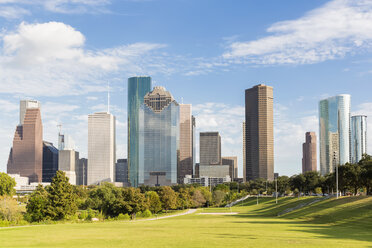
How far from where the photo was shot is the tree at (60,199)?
8612cm

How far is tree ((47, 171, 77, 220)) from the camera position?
8612cm

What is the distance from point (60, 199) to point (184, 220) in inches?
1015

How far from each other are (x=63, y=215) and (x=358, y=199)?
191 feet

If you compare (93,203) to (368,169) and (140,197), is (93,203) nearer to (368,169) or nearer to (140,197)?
(140,197)

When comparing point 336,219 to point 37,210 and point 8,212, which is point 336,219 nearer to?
point 37,210

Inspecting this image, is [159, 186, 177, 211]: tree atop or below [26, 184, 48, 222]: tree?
below

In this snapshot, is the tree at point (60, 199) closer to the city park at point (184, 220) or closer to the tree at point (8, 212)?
the city park at point (184, 220)

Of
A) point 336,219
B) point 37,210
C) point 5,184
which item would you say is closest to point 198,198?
point 5,184

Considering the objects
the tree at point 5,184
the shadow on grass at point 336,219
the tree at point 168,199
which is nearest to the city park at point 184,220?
the tree at point 5,184

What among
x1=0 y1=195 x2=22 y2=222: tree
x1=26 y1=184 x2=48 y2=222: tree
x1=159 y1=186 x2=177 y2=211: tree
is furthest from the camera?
x1=159 y1=186 x2=177 y2=211: tree

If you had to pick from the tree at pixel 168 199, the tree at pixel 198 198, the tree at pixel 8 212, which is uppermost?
the tree at pixel 8 212

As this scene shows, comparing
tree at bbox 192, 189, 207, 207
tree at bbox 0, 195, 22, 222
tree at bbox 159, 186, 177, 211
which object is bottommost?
tree at bbox 192, 189, 207, 207

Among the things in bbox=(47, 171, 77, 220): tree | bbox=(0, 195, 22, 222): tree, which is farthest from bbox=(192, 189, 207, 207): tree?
bbox=(0, 195, 22, 222): tree

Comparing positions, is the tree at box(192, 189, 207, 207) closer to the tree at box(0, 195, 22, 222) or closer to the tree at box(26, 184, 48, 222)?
the tree at box(0, 195, 22, 222)
